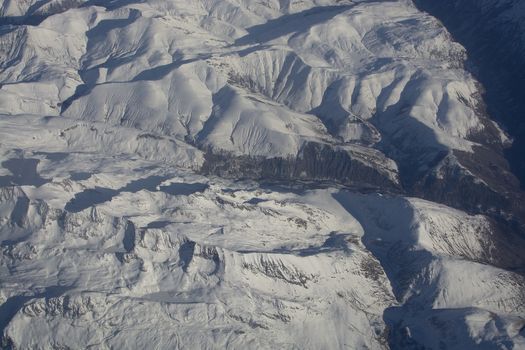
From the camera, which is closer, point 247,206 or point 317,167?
point 247,206

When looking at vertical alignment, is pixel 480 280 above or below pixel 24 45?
above

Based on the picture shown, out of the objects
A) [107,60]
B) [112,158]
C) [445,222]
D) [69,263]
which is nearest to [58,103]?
[107,60]

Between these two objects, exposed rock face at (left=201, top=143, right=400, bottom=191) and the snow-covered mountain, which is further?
exposed rock face at (left=201, top=143, right=400, bottom=191)

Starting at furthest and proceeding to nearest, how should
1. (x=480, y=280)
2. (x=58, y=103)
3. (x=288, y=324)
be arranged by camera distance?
(x=58, y=103) → (x=480, y=280) → (x=288, y=324)

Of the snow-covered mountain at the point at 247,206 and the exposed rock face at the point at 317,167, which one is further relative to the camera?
the exposed rock face at the point at 317,167

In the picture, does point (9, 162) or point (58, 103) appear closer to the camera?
point (9, 162)

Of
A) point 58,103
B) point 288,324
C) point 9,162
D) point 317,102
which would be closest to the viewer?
point 288,324

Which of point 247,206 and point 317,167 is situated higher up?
point 247,206

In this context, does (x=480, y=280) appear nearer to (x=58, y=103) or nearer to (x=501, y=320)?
(x=501, y=320)
